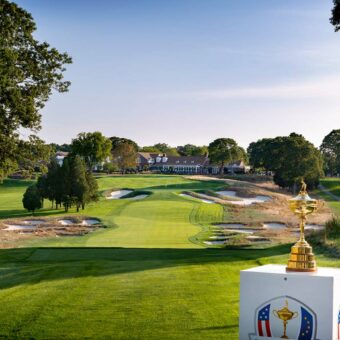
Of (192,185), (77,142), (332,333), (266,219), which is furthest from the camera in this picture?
(77,142)

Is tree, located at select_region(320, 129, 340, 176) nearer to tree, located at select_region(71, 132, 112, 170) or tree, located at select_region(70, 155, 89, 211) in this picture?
tree, located at select_region(71, 132, 112, 170)

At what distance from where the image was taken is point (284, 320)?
24.2ft

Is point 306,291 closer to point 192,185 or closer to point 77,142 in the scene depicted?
point 192,185

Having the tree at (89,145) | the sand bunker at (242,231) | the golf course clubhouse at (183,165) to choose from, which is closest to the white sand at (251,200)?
the sand bunker at (242,231)

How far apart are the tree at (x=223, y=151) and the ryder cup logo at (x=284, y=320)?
123840mm

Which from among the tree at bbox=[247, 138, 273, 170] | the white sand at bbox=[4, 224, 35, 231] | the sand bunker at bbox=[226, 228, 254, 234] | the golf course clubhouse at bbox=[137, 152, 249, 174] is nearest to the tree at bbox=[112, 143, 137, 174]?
the tree at bbox=[247, 138, 273, 170]

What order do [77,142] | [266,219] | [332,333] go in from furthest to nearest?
[77,142] → [266,219] → [332,333]

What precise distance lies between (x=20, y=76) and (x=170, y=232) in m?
17.9

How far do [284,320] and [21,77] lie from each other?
73.5 feet

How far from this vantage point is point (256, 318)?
7527mm

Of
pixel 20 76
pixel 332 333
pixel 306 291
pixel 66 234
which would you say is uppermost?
pixel 20 76

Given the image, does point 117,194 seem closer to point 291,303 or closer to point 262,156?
point 262,156

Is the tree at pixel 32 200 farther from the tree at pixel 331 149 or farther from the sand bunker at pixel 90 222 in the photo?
the tree at pixel 331 149

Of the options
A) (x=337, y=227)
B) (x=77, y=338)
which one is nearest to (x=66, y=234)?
(x=337, y=227)
